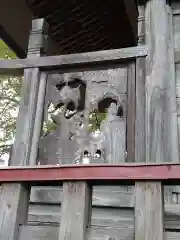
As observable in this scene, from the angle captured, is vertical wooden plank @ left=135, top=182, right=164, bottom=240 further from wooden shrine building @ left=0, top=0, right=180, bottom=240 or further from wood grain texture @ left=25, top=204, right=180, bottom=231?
wood grain texture @ left=25, top=204, right=180, bottom=231

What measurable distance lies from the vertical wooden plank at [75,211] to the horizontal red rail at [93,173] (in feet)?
0.13

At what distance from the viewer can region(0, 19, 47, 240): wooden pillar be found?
57.1 inches

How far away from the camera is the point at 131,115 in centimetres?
217

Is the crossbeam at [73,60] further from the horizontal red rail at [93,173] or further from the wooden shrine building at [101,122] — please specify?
the horizontal red rail at [93,173]

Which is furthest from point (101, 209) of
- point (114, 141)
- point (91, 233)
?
point (91, 233)

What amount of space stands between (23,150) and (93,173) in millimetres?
890

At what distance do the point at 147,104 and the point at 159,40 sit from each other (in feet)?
1.40

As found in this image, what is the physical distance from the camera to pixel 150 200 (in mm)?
1312

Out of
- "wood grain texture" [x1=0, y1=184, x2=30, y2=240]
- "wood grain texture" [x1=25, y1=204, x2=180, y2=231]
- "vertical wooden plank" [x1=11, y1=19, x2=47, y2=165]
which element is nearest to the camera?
"wood grain texture" [x1=0, y1=184, x2=30, y2=240]

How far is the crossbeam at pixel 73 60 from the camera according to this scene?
2.25 meters

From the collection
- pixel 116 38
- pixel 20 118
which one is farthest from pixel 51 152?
pixel 116 38

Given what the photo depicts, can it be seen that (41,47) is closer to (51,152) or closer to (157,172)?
(51,152)

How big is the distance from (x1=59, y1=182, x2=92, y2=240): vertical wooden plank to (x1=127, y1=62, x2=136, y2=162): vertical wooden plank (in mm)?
731

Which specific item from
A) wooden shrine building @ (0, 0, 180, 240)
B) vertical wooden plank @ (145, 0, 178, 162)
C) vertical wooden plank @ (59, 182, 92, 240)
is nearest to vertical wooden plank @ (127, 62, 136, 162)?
wooden shrine building @ (0, 0, 180, 240)
